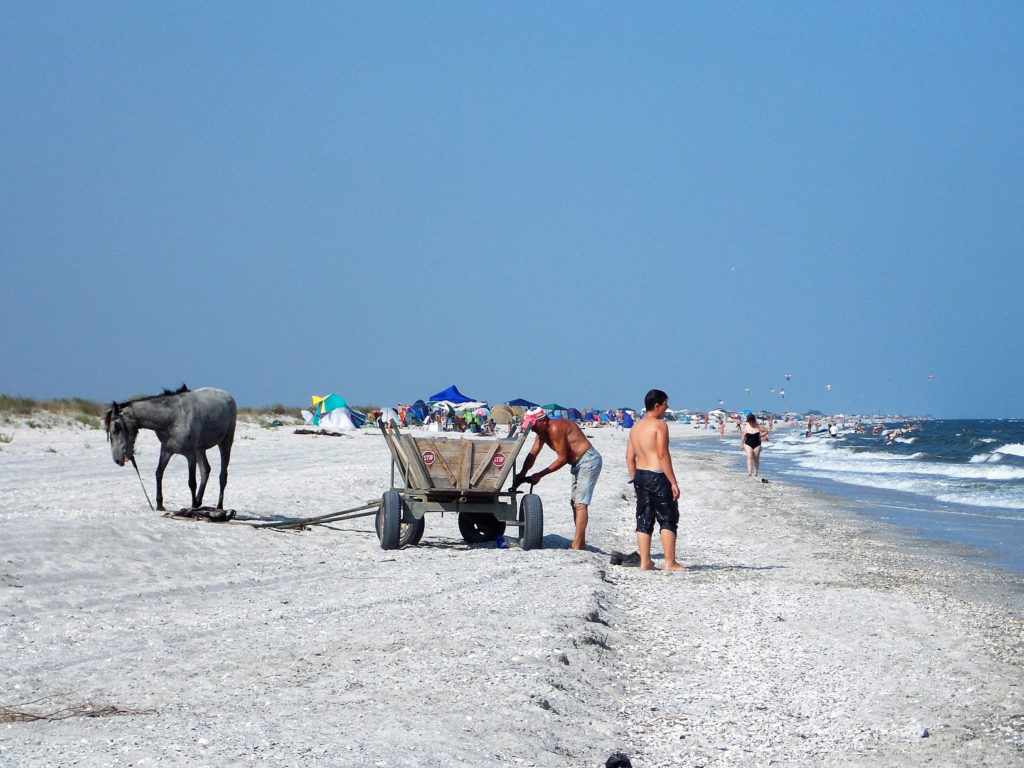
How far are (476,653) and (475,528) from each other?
6.56 metres

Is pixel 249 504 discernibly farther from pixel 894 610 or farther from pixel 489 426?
pixel 489 426

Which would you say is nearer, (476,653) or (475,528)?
(476,653)

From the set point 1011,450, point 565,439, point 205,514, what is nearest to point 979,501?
point 565,439

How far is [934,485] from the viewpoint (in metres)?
28.9

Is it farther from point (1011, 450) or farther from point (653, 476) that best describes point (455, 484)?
point (1011, 450)

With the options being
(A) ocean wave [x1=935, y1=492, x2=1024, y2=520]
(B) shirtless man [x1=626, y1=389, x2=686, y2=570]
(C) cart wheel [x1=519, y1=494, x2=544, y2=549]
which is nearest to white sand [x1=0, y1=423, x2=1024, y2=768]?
(C) cart wheel [x1=519, y1=494, x2=544, y2=549]

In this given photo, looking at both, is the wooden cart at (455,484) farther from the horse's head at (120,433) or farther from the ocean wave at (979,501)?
the ocean wave at (979,501)

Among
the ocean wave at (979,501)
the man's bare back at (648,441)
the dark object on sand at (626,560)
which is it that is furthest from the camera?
the ocean wave at (979,501)

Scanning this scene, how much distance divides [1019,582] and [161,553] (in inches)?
354

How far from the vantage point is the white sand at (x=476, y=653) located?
16.0 ft

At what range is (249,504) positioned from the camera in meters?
15.7

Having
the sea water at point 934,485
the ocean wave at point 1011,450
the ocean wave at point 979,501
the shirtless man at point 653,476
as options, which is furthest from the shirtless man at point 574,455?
the ocean wave at point 1011,450

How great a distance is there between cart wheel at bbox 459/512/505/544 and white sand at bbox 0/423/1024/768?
267 millimetres

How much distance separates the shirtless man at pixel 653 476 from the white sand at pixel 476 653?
58 centimetres
